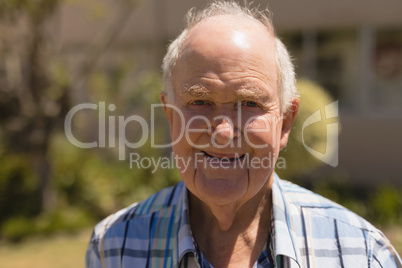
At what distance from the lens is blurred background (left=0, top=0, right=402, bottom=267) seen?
551 cm

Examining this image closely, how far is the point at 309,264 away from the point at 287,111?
1.95 ft

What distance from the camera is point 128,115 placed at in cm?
720

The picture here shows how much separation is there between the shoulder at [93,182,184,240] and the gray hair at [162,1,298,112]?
44cm

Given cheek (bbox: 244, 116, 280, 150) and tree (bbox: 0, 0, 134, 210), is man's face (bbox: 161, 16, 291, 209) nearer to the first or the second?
cheek (bbox: 244, 116, 280, 150)

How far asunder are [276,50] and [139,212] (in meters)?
0.86

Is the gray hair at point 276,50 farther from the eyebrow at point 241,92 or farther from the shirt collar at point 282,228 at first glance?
the shirt collar at point 282,228

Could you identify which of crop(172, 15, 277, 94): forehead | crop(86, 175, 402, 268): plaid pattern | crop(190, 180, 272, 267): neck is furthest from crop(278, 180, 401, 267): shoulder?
crop(172, 15, 277, 94): forehead

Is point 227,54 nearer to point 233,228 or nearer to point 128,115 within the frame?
point 233,228

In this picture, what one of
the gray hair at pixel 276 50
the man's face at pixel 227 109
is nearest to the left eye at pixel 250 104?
the man's face at pixel 227 109

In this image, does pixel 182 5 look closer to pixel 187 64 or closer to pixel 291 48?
pixel 291 48

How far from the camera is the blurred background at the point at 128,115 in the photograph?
5.51 meters

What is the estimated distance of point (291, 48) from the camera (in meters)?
8.23

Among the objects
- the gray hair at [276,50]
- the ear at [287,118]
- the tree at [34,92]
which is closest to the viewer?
the gray hair at [276,50]

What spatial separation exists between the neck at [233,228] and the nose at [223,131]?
291 millimetres
